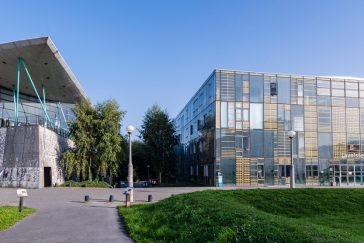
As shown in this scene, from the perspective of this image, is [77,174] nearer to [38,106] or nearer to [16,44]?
[16,44]

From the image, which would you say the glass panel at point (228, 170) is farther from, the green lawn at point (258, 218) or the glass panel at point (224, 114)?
the green lawn at point (258, 218)

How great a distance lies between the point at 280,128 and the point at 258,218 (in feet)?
119

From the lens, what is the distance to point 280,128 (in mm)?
43906

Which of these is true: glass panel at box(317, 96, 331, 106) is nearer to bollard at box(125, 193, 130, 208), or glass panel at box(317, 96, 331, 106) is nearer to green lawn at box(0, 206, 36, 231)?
bollard at box(125, 193, 130, 208)

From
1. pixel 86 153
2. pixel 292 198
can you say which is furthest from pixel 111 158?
pixel 292 198

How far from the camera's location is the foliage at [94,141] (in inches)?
1512

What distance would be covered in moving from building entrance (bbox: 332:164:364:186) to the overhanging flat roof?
3258cm

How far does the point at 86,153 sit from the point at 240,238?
33.4 meters

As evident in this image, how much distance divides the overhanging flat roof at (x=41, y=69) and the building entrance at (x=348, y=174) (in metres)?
32.6

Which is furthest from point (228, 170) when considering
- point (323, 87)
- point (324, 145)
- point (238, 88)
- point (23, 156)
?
point (23, 156)

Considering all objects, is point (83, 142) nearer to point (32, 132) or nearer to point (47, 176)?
A: point (47, 176)

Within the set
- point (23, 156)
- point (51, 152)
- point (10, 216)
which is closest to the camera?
point (10, 216)

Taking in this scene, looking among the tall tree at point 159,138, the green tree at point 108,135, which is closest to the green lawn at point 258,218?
the green tree at point 108,135

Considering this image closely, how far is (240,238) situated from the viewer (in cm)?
752
